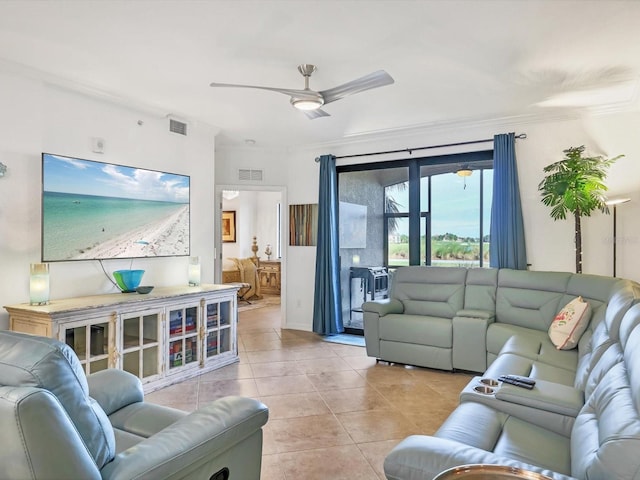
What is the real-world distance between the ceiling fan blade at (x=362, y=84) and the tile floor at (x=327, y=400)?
95.8 inches

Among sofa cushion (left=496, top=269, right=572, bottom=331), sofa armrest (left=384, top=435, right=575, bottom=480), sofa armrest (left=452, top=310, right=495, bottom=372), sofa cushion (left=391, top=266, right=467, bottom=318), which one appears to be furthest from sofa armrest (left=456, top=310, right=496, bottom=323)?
sofa armrest (left=384, top=435, right=575, bottom=480)

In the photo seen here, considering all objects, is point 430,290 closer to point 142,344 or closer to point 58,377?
point 142,344

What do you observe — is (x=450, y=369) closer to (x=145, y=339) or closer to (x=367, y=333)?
(x=367, y=333)

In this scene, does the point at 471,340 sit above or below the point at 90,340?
below

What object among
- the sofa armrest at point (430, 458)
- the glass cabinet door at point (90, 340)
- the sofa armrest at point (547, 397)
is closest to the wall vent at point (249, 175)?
the glass cabinet door at point (90, 340)

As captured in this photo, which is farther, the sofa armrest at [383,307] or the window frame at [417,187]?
the window frame at [417,187]

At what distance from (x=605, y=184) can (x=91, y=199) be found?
200 inches

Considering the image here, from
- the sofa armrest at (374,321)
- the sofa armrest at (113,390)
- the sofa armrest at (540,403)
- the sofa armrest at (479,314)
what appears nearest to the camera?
the sofa armrest at (540,403)

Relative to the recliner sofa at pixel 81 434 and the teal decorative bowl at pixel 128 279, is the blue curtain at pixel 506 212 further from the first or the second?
the teal decorative bowl at pixel 128 279

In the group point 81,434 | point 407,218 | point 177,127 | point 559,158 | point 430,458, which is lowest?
point 430,458

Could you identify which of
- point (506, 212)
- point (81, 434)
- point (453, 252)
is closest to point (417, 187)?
point (453, 252)

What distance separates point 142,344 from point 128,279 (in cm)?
64

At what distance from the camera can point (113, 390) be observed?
2059mm

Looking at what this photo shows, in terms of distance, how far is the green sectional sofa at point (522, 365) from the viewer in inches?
51.4
